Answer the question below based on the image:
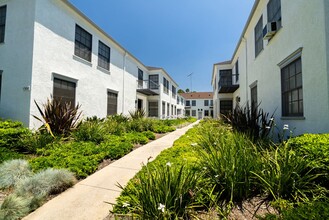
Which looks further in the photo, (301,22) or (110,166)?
(301,22)

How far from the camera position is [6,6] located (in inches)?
325

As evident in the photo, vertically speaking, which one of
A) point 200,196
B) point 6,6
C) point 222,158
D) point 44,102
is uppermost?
point 6,6

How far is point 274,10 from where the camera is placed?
728cm

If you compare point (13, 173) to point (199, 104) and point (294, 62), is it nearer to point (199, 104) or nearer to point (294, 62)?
point (294, 62)

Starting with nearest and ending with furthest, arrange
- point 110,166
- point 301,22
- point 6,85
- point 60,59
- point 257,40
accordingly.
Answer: point 110,166
point 301,22
point 6,85
point 60,59
point 257,40

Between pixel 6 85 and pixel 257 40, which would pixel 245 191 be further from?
pixel 6 85

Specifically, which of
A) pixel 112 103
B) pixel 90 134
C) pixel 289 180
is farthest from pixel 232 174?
pixel 112 103

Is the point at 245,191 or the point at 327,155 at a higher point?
the point at 327,155

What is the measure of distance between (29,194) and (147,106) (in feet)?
62.5

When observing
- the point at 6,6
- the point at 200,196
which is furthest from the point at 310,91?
the point at 6,6

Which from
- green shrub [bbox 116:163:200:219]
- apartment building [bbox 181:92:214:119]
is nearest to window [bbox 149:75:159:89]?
green shrub [bbox 116:163:200:219]

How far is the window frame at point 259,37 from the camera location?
29.7ft

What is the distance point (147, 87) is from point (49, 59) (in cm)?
1325

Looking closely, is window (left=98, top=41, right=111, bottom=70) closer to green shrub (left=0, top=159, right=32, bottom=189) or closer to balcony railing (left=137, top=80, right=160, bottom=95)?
balcony railing (left=137, top=80, right=160, bottom=95)
